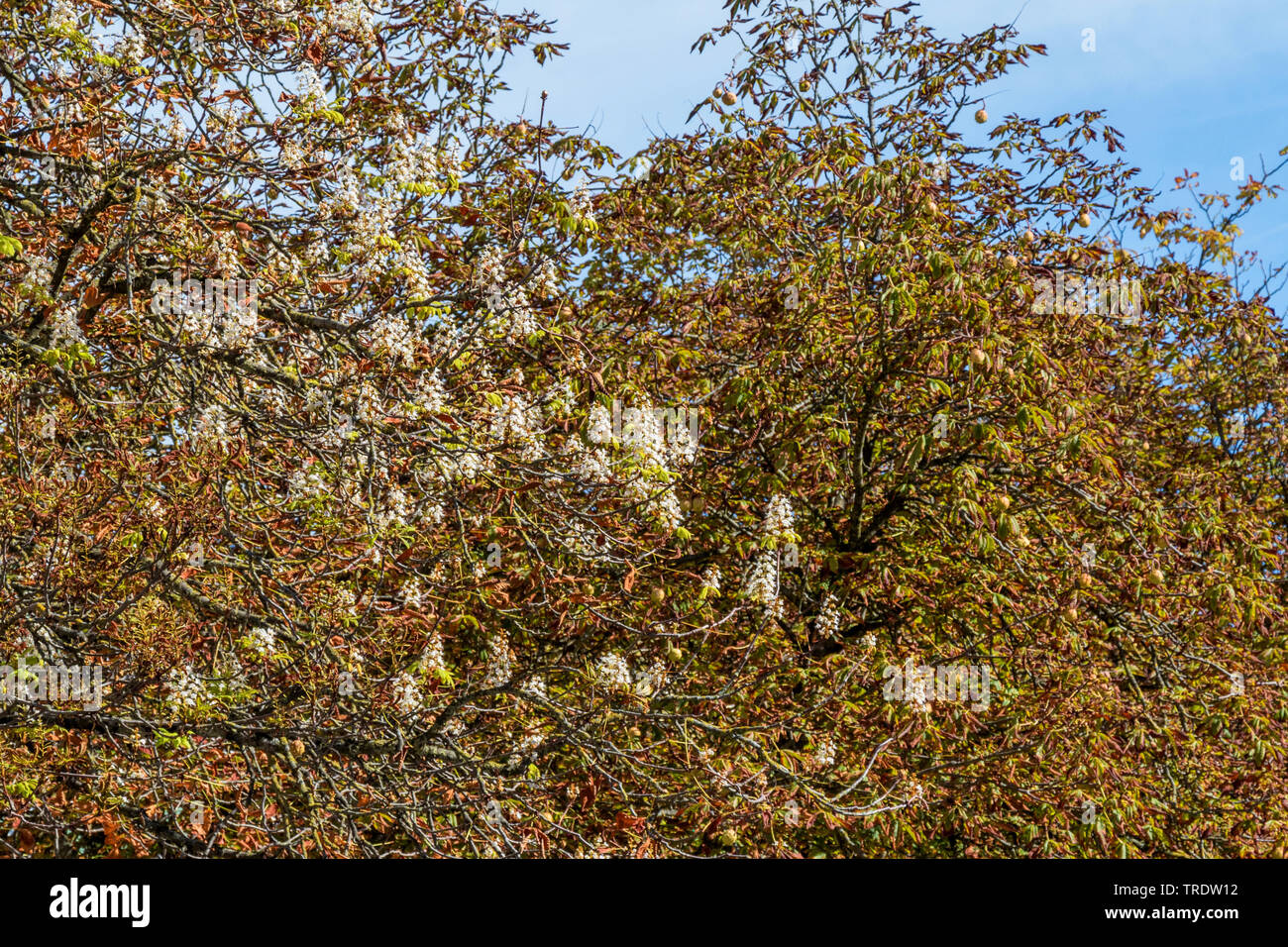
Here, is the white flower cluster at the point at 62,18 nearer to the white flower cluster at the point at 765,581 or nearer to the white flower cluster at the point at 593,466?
the white flower cluster at the point at 593,466

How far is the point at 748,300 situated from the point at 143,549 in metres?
3.80

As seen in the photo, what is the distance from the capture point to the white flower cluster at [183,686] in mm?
4125

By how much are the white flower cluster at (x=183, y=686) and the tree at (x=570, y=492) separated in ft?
0.08

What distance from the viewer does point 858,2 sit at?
26.0 ft

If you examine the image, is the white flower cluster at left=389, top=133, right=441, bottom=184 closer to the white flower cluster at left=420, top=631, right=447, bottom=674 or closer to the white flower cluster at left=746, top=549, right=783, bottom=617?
the white flower cluster at left=420, top=631, right=447, bottom=674

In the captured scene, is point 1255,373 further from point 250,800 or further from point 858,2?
point 250,800

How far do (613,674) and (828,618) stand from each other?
141 centimetres

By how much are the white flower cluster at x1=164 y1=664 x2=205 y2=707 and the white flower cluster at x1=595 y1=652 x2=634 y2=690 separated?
1656 mm

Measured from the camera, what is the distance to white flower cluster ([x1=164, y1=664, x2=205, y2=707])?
412 centimetres

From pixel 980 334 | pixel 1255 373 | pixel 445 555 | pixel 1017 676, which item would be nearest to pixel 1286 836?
pixel 1017 676

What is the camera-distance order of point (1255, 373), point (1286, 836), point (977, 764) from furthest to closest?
point (1255, 373) < point (1286, 836) < point (977, 764)

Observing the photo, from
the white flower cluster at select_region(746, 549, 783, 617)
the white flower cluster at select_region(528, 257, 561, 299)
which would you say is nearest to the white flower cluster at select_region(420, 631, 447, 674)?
the white flower cluster at select_region(746, 549, 783, 617)
